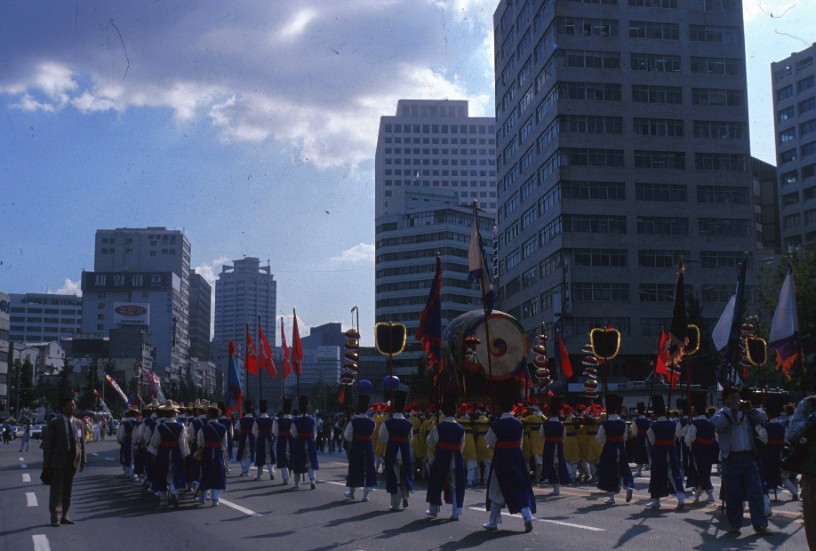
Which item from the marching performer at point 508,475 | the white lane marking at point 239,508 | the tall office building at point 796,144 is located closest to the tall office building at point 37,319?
the tall office building at point 796,144

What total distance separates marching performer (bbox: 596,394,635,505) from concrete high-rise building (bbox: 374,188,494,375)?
10425 cm

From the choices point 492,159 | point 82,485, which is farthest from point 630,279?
point 492,159

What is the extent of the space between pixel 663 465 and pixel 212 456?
8.47 meters

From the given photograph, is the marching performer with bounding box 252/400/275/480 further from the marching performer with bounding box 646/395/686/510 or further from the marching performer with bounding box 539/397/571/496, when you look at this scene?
the marching performer with bounding box 646/395/686/510

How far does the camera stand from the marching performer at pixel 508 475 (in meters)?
13.1

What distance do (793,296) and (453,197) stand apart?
411 ft

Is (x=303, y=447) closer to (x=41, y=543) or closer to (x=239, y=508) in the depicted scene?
(x=239, y=508)

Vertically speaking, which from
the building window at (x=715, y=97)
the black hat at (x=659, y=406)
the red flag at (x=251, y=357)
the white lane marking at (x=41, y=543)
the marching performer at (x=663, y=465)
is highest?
the building window at (x=715, y=97)

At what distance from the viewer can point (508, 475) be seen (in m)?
13.2

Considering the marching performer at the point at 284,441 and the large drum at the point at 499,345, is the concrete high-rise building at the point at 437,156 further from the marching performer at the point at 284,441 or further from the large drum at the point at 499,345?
the marching performer at the point at 284,441

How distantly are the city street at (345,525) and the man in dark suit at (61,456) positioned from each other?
372mm

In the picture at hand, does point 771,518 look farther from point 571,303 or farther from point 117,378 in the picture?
point 117,378

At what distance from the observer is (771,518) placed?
14.7m

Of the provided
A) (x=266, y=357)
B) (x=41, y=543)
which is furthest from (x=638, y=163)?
(x=41, y=543)
